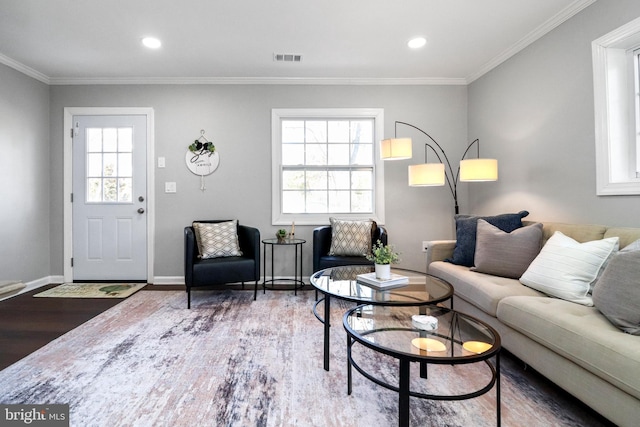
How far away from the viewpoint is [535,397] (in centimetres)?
158

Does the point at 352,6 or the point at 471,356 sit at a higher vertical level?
the point at 352,6

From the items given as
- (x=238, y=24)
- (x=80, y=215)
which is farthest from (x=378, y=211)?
(x=80, y=215)

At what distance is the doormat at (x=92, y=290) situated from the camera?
330 centimetres

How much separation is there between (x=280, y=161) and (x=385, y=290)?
2.43 meters

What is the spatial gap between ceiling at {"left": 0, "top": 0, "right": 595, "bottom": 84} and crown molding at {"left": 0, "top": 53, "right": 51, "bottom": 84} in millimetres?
10

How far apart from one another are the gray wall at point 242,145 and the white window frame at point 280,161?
64mm

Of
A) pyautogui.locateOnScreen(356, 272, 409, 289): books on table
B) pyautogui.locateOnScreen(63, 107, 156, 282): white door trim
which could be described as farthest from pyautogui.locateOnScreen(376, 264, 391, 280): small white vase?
pyautogui.locateOnScreen(63, 107, 156, 282): white door trim

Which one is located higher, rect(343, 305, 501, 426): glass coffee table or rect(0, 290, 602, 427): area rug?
rect(343, 305, 501, 426): glass coffee table

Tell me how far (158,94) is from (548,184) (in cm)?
426

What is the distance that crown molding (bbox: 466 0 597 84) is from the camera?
2.36m

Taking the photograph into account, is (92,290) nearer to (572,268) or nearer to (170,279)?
(170,279)

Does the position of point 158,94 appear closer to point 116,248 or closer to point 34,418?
point 116,248

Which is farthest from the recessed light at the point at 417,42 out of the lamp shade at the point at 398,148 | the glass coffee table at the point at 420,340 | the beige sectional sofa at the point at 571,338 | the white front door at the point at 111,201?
the white front door at the point at 111,201

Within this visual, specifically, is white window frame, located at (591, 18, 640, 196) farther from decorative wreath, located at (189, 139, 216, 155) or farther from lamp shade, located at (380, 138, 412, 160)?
decorative wreath, located at (189, 139, 216, 155)
